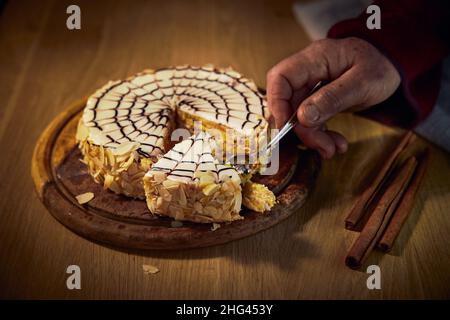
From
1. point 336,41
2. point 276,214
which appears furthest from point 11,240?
point 336,41

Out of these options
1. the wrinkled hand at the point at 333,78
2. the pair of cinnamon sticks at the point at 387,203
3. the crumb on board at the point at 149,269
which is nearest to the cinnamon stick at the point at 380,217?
the pair of cinnamon sticks at the point at 387,203

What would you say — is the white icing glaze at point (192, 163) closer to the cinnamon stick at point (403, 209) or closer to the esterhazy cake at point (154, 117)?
the esterhazy cake at point (154, 117)

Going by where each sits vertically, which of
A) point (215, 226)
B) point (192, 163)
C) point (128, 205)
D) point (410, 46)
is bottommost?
point (215, 226)

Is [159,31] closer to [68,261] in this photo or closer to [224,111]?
[224,111]

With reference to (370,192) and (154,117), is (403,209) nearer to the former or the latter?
(370,192)

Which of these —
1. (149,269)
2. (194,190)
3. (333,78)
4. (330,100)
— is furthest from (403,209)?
(149,269)

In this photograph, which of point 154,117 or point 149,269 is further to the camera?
point 154,117
